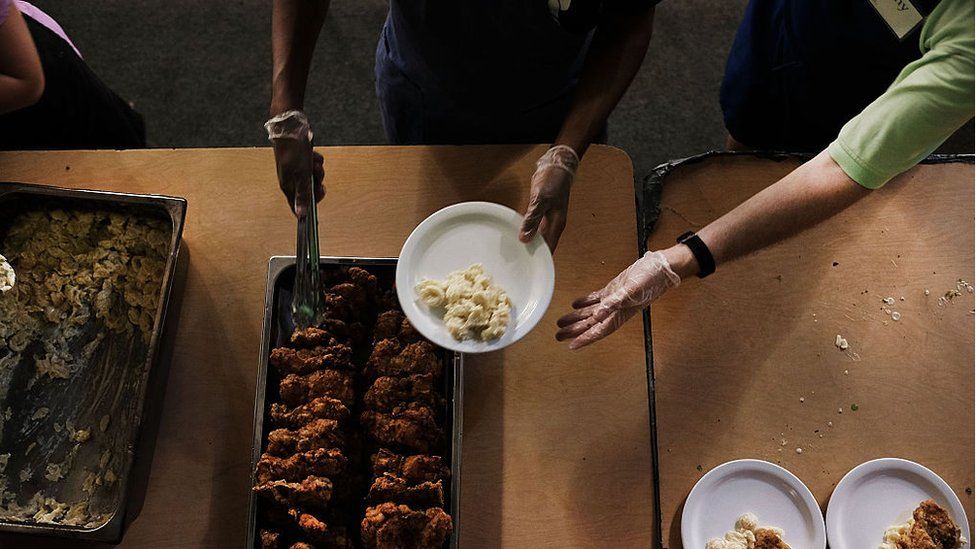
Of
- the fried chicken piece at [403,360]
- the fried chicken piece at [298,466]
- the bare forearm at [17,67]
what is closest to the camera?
the fried chicken piece at [298,466]

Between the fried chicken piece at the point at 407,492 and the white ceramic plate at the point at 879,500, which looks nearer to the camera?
the fried chicken piece at the point at 407,492

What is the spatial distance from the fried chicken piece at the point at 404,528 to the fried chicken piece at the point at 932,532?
1.11 metres

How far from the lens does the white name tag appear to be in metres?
1.51

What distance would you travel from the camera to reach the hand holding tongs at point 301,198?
1488 mm

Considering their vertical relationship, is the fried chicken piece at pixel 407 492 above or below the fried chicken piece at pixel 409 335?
below

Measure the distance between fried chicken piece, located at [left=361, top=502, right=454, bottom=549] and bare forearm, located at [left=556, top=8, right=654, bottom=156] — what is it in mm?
945

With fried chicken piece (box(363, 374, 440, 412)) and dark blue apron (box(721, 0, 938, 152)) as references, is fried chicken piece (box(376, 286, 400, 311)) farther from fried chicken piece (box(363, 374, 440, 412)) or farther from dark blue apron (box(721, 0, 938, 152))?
dark blue apron (box(721, 0, 938, 152))

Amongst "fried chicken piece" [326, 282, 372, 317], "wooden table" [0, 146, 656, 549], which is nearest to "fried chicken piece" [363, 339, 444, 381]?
"fried chicken piece" [326, 282, 372, 317]

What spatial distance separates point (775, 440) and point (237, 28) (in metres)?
3.08

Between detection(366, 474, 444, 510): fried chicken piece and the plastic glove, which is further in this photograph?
the plastic glove

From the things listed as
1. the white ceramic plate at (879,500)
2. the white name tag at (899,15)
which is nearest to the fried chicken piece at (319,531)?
the white ceramic plate at (879,500)

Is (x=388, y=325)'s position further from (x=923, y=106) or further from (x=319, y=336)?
(x=923, y=106)

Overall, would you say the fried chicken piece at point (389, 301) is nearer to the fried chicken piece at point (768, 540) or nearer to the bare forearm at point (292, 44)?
the bare forearm at point (292, 44)

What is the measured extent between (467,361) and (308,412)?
0.44 metres
